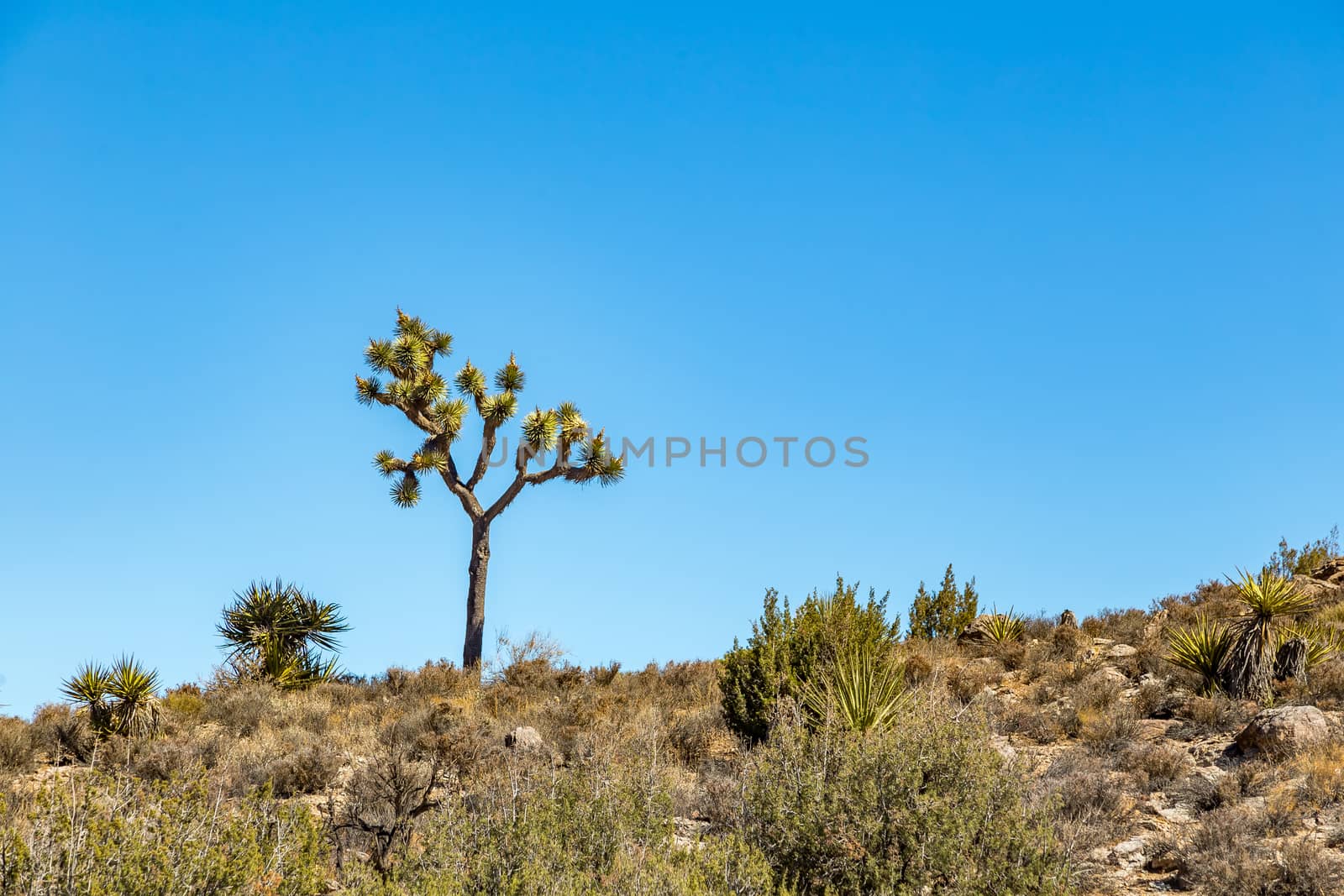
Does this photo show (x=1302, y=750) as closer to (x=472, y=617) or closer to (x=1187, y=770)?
(x=1187, y=770)

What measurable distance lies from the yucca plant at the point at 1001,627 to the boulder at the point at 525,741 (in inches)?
370

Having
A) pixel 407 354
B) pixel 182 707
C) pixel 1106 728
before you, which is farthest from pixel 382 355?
pixel 1106 728

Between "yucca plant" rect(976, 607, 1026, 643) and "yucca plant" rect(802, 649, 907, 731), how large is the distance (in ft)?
21.7

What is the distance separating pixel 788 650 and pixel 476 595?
42.8ft

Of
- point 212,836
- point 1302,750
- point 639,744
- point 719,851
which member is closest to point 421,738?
point 639,744

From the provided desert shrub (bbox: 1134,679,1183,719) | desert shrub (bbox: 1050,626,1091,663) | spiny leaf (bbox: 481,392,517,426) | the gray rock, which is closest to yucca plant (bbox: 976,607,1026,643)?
desert shrub (bbox: 1050,626,1091,663)

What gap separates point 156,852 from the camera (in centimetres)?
621

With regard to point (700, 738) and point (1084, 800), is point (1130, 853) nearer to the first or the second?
point (1084, 800)

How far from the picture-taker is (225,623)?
21344 mm

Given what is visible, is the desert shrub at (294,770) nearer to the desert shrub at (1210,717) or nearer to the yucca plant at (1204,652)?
the desert shrub at (1210,717)

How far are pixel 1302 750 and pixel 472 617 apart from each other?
18.4 m

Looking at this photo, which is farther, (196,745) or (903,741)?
(196,745)

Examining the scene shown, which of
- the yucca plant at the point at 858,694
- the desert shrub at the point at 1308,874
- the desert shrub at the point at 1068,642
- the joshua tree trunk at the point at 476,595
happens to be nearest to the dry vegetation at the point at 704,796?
the desert shrub at the point at 1308,874

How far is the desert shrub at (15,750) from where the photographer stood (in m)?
13.9
